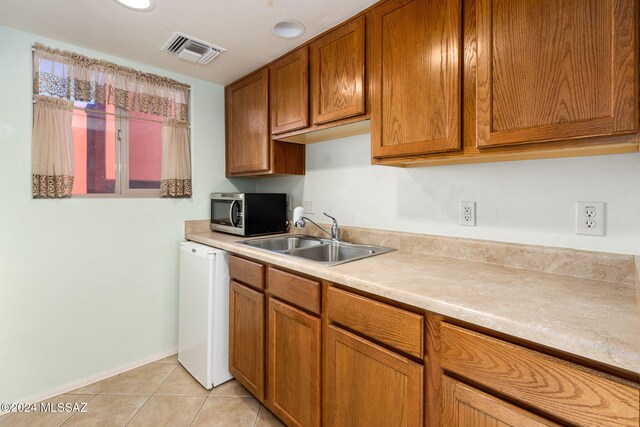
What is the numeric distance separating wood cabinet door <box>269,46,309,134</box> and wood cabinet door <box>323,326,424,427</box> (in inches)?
50.6

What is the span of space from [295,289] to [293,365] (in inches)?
15.0

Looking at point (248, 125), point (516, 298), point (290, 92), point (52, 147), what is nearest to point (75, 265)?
point (52, 147)

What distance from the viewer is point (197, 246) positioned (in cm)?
212

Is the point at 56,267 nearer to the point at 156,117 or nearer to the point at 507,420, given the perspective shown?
the point at 156,117

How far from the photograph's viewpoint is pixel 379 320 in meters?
1.12

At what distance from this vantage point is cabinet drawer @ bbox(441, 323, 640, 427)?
2.22 ft

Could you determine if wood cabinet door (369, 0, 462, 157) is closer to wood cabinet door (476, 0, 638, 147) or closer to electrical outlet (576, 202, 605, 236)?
wood cabinet door (476, 0, 638, 147)

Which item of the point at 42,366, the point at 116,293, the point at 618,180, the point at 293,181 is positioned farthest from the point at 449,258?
the point at 42,366

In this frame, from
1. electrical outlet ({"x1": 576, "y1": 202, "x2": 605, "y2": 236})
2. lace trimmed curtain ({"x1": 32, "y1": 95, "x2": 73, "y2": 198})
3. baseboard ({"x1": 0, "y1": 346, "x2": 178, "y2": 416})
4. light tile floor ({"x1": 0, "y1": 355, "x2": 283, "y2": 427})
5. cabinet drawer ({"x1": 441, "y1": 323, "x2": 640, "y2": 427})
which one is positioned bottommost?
Result: light tile floor ({"x1": 0, "y1": 355, "x2": 283, "y2": 427})

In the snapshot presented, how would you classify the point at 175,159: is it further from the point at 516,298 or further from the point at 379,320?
the point at 516,298

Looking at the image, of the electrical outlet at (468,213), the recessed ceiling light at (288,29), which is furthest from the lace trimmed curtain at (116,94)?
the electrical outlet at (468,213)

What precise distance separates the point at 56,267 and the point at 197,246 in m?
0.84

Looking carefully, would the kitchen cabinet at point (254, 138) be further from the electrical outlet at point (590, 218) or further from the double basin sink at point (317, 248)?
the electrical outlet at point (590, 218)

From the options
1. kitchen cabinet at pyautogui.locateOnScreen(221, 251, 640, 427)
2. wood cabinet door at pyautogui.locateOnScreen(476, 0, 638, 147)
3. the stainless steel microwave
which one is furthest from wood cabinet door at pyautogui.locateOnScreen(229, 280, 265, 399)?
wood cabinet door at pyautogui.locateOnScreen(476, 0, 638, 147)
